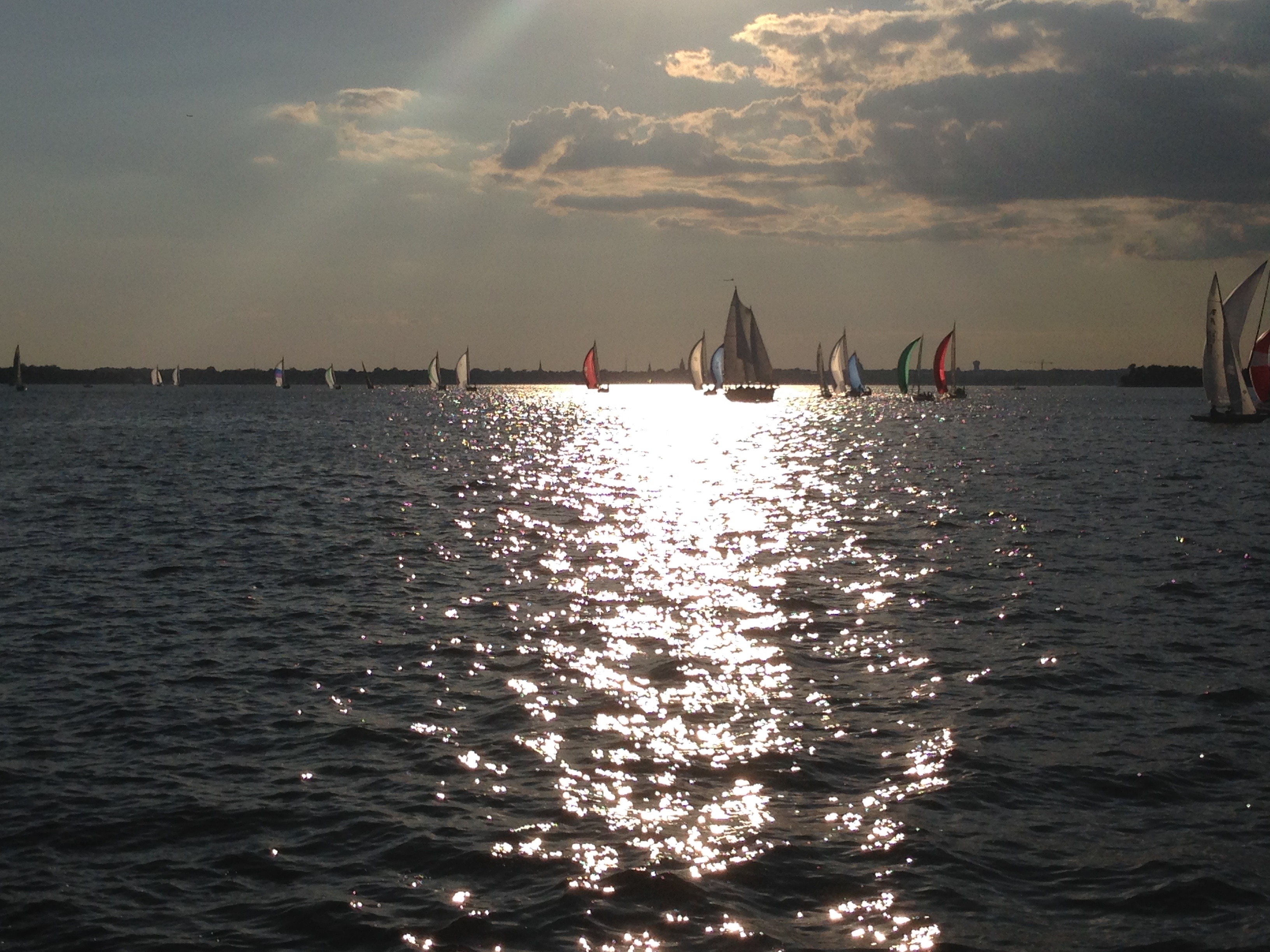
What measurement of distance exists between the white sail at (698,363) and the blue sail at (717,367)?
10.9 meters

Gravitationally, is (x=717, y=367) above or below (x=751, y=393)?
above

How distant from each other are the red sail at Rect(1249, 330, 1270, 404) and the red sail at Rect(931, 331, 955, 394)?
66.7m

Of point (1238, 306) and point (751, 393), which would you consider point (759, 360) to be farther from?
point (1238, 306)

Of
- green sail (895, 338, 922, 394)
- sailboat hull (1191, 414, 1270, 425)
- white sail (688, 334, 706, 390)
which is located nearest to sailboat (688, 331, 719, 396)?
white sail (688, 334, 706, 390)

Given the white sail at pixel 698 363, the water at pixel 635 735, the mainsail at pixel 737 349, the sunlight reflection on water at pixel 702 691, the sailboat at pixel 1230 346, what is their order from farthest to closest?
the white sail at pixel 698 363 → the mainsail at pixel 737 349 → the sailboat at pixel 1230 346 → the sunlight reflection on water at pixel 702 691 → the water at pixel 635 735

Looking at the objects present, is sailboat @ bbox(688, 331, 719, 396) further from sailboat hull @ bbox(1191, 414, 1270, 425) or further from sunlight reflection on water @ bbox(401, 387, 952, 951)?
sunlight reflection on water @ bbox(401, 387, 952, 951)

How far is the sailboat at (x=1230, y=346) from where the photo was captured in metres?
78.0

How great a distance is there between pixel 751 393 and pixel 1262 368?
5453cm

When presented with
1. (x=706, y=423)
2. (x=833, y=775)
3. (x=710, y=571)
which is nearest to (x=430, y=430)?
(x=706, y=423)

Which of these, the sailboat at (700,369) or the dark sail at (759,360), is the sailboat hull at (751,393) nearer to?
the dark sail at (759,360)

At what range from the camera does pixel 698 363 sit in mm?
170625

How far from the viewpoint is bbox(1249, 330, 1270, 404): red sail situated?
8300 centimetres

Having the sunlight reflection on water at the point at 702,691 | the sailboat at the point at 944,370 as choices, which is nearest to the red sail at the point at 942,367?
the sailboat at the point at 944,370

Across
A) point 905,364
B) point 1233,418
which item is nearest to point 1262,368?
point 1233,418
